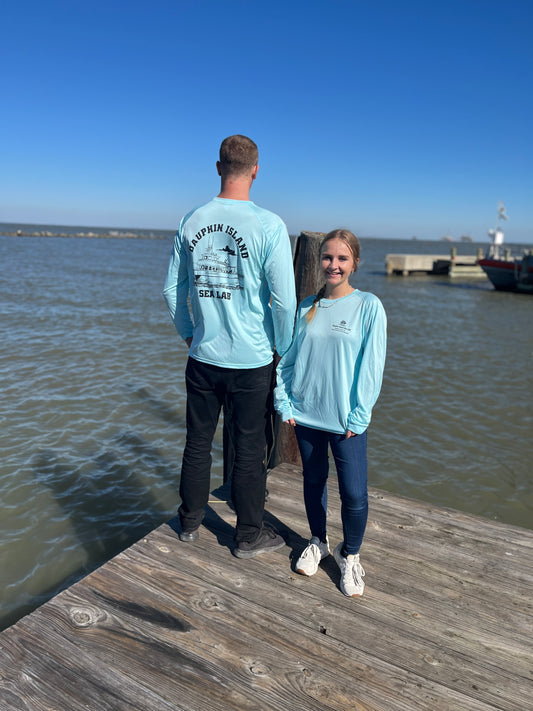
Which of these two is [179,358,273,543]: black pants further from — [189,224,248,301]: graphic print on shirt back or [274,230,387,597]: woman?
[189,224,248,301]: graphic print on shirt back

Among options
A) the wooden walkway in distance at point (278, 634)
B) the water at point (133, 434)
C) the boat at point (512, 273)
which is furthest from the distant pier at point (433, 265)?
the wooden walkway in distance at point (278, 634)

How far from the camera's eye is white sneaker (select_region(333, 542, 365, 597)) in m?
2.60

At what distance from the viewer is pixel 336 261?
2502 mm

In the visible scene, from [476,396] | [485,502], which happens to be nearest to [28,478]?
[485,502]

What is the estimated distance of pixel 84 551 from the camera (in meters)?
4.32

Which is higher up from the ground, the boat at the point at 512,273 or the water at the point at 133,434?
the boat at the point at 512,273

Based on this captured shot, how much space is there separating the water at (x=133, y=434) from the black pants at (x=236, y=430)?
6.60ft

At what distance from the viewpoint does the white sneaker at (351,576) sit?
8.54 ft

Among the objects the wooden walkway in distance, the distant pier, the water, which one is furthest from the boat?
the wooden walkway in distance

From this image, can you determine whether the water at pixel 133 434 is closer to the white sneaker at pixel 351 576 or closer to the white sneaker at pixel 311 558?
the white sneaker at pixel 311 558

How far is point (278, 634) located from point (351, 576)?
56 cm

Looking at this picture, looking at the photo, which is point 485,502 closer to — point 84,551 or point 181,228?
point 84,551

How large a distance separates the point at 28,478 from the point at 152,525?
172 cm

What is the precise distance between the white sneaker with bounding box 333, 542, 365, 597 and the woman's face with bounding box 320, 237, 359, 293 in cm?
160
